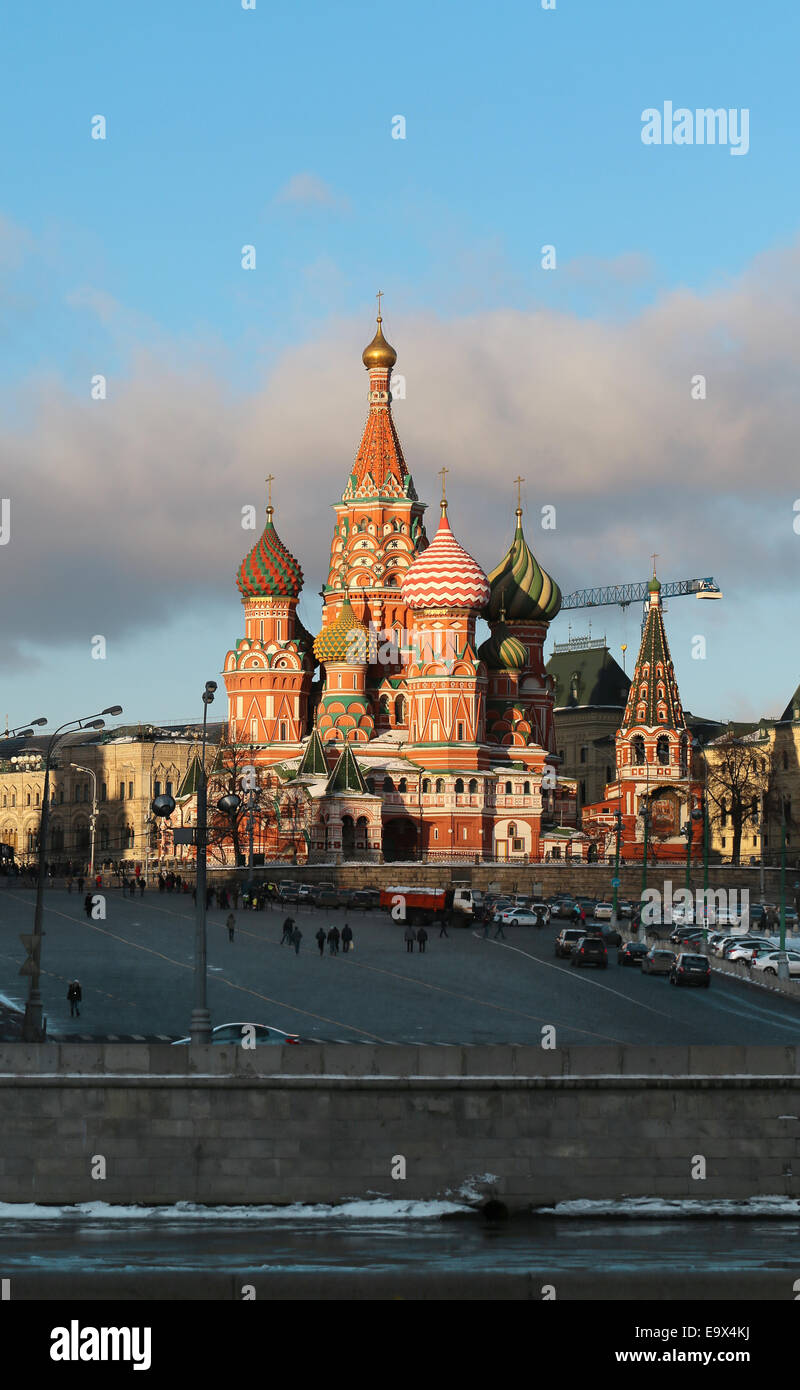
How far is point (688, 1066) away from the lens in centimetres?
3519

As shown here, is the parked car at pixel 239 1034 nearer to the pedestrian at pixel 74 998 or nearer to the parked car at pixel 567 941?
the pedestrian at pixel 74 998

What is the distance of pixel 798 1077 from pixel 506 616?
326 ft

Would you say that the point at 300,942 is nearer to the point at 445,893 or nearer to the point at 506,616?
the point at 445,893

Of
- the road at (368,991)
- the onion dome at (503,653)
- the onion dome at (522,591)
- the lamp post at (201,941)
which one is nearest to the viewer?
the lamp post at (201,941)

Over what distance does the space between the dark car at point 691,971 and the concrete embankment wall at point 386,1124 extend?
1095 inches

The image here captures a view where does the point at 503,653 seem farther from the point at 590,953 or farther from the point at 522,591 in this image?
the point at 590,953

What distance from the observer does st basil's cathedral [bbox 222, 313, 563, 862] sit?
115062 mm

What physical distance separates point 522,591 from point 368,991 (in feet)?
257

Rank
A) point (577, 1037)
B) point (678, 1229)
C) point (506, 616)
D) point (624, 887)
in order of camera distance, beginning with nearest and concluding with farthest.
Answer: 1. point (678, 1229)
2. point (577, 1037)
3. point (624, 887)
4. point (506, 616)

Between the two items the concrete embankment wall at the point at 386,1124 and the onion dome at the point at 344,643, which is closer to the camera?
the concrete embankment wall at the point at 386,1124

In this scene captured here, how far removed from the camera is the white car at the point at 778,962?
65.7 meters

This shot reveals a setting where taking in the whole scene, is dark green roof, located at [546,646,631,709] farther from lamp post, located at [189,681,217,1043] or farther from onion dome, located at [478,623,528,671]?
lamp post, located at [189,681,217,1043]

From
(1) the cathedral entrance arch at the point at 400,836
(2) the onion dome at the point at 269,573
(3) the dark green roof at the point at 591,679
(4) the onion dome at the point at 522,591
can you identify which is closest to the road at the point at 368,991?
(1) the cathedral entrance arch at the point at 400,836
